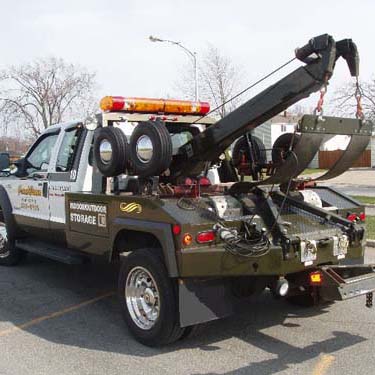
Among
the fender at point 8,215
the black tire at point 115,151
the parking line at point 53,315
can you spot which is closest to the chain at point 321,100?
the black tire at point 115,151

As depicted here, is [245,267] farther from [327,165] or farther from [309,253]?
[327,165]

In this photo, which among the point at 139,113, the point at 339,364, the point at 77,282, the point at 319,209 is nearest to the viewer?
the point at 339,364

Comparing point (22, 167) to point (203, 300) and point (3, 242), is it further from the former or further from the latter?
point (203, 300)

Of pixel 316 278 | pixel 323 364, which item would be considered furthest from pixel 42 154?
pixel 323 364

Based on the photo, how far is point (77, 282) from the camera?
7062 millimetres

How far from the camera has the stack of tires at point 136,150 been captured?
4.69 metres

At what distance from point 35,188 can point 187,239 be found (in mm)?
3225

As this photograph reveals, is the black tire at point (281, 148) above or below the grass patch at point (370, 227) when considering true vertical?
above

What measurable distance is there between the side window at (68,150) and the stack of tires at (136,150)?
851 mm

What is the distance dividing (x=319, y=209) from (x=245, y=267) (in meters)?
1.06

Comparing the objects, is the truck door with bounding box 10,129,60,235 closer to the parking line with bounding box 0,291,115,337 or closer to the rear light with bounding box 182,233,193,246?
the parking line with bounding box 0,291,115,337

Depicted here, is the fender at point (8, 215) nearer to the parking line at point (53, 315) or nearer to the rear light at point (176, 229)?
the parking line at point (53, 315)

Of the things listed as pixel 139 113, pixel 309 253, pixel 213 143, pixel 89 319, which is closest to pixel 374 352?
pixel 309 253

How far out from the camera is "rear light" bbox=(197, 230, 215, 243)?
4324 millimetres
